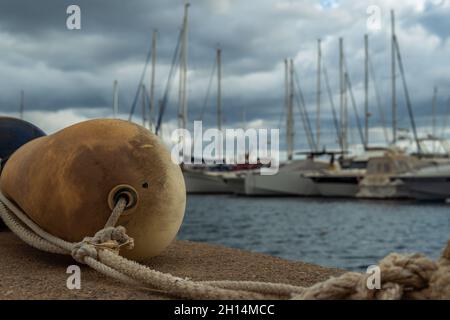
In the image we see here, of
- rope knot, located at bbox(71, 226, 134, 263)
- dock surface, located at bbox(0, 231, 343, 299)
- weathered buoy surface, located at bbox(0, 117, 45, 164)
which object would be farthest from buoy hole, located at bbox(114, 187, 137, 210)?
weathered buoy surface, located at bbox(0, 117, 45, 164)

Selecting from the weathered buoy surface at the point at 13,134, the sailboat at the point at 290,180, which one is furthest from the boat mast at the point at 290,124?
the weathered buoy surface at the point at 13,134

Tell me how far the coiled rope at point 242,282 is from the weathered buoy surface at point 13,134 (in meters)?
1.88

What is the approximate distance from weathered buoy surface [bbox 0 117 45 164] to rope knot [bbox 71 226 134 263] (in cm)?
269

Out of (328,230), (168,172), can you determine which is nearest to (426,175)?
(328,230)

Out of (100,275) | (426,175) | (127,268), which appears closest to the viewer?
(127,268)

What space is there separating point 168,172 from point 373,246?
16.5m

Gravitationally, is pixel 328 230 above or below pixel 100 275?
below

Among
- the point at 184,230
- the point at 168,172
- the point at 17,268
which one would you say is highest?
the point at 168,172

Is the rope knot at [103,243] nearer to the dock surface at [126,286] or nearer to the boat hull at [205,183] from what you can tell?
the dock surface at [126,286]

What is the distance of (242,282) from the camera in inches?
128
